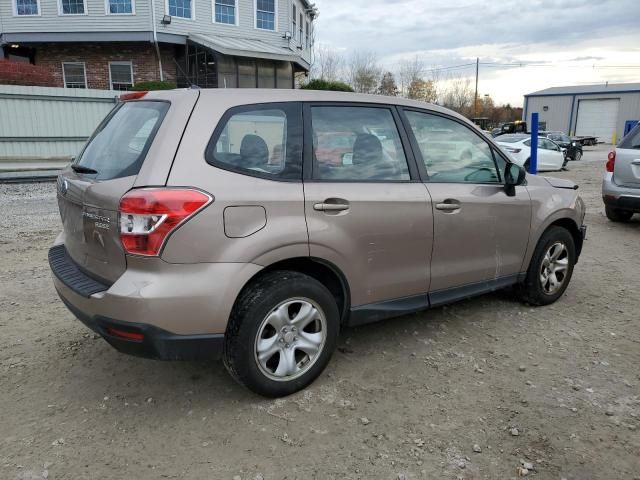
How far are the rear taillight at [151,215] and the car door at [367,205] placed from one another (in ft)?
2.42

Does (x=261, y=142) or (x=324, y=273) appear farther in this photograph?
(x=324, y=273)

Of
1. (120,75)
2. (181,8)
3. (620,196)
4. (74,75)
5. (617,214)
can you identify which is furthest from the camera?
(74,75)

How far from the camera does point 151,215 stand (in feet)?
8.57

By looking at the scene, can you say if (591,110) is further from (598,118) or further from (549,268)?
(549,268)

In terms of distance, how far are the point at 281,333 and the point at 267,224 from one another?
2.12 feet

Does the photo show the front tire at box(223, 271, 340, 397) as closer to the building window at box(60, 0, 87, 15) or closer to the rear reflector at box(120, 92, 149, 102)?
the rear reflector at box(120, 92, 149, 102)

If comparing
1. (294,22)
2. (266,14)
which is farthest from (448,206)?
(294,22)

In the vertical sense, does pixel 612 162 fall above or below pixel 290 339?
above

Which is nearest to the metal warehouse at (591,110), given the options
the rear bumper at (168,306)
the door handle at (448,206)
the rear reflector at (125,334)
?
the door handle at (448,206)

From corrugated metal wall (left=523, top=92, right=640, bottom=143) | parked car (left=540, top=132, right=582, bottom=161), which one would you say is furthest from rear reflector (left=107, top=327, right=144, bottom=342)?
corrugated metal wall (left=523, top=92, right=640, bottom=143)

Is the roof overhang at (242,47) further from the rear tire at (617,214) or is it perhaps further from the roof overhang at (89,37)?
the rear tire at (617,214)

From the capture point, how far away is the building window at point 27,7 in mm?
20375

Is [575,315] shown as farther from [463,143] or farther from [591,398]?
[463,143]

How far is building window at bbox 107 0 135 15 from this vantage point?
20.0 m
